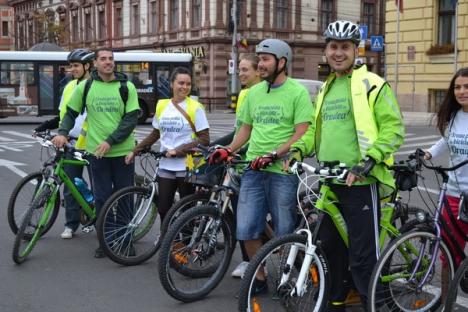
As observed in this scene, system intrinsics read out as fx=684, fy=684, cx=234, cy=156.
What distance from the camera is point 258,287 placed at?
4180 millimetres

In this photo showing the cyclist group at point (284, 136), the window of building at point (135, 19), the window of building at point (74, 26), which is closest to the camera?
the cyclist group at point (284, 136)

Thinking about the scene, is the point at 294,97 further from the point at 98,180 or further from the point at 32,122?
the point at 32,122

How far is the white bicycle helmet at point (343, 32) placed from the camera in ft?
13.9

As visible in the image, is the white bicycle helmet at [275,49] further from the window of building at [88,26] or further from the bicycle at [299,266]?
the window of building at [88,26]

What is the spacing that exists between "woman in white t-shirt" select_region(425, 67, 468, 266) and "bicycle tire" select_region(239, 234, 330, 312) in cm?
96

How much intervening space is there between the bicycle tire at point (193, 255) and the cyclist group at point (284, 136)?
0.67 ft

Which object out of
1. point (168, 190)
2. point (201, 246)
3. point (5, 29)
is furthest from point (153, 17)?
point (201, 246)

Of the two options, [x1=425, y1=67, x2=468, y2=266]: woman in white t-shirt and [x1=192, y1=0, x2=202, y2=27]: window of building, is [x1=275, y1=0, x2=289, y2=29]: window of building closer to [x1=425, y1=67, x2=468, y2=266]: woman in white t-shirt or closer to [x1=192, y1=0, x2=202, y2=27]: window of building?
[x1=192, y1=0, x2=202, y2=27]: window of building

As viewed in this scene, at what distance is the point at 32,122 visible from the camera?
2781 centimetres

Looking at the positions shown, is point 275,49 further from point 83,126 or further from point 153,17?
point 153,17

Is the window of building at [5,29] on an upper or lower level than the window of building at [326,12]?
upper

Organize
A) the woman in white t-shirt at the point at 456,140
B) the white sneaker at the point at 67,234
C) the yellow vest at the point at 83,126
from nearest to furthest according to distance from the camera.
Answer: the woman in white t-shirt at the point at 456,140, the yellow vest at the point at 83,126, the white sneaker at the point at 67,234

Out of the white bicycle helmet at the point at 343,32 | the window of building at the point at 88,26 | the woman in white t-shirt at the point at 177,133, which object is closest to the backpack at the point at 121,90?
the woman in white t-shirt at the point at 177,133

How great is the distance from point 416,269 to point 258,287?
1028 millimetres
